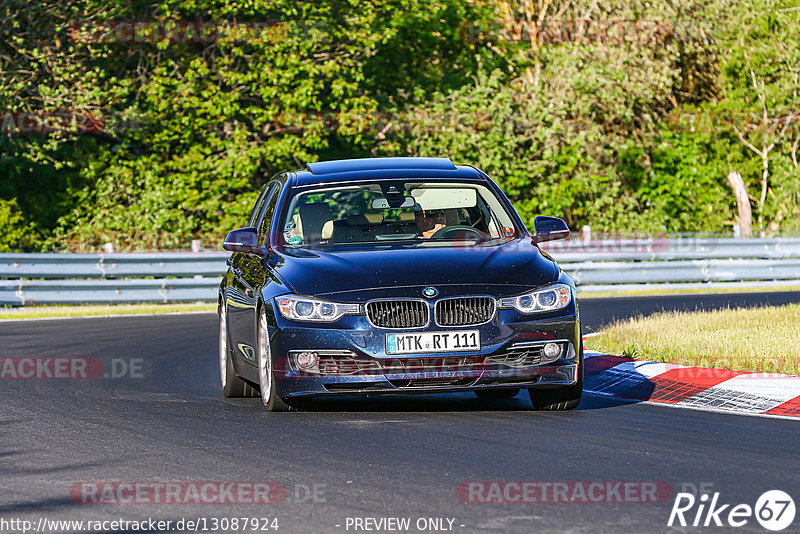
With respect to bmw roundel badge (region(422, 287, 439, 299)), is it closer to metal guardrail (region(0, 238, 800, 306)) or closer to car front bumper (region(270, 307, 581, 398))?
car front bumper (region(270, 307, 581, 398))

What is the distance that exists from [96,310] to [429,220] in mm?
13812

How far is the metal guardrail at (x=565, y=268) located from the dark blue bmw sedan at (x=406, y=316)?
46.0ft

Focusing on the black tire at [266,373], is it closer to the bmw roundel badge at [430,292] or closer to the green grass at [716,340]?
the bmw roundel badge at [430,292]

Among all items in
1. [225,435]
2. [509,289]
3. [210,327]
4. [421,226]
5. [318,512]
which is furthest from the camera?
[210,327]

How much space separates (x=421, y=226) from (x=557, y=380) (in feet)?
5.45

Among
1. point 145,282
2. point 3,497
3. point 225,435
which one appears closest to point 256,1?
point 145,282

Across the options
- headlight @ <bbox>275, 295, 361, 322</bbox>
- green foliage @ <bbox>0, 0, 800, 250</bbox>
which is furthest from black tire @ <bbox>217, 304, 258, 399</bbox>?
green foliage @ <bbox>0, 0, 800, 250</bbox>

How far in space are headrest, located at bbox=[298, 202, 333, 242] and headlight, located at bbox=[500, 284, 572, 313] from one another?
5.42 ft

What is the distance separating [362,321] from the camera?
9.00 meters

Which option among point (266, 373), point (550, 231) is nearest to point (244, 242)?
point (266, 373)

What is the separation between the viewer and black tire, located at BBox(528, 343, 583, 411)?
944 cm

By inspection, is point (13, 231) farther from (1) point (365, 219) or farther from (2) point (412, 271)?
(2) point (412, 271)

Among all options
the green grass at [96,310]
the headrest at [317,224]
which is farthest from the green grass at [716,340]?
the green grass at [96,310]

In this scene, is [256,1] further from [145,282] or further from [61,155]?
[145,282]
